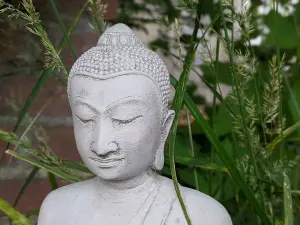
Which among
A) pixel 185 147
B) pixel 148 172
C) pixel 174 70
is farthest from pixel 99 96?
pixel 174 70

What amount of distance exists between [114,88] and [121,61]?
0.15ft

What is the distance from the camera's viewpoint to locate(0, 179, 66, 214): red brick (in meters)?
1.69

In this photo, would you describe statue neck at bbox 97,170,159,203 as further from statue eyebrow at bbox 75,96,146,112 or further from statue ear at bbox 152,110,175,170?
statue eyebrow at bbox 75,96,146,112

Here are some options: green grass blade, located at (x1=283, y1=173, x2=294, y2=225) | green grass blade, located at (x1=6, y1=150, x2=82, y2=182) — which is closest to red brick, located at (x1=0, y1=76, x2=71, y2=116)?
green grass blade, located at (x1=6, y1=150, x2=82, y2=182)

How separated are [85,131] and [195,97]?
2.69ft

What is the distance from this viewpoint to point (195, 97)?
174cm

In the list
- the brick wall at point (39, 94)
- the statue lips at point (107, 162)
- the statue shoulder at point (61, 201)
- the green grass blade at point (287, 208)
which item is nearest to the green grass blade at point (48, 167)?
the statue shoulder at point (61, 201)

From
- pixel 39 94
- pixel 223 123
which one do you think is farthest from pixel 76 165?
pixel 39 94

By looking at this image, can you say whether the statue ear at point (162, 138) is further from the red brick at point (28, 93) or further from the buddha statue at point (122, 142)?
the red brick at point (28, 93)

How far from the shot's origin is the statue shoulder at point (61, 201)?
3.39ft

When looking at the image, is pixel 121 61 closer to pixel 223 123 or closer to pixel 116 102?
pixel 116 102

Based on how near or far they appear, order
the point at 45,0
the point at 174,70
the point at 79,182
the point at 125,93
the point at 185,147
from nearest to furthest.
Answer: the point at 125,93
the point at 79,182
the point at 185,147
the point at 45,0
the point at 174,70

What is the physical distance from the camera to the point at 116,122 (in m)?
0.94

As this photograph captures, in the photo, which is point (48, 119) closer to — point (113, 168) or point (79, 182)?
point (79, 182)
